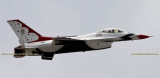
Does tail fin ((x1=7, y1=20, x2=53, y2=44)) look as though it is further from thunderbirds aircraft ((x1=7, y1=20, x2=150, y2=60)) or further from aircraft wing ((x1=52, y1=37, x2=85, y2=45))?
aircraft wing ((x1=52, y1=37, x2=85, y2=45))

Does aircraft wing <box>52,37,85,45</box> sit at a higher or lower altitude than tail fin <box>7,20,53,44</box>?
lower

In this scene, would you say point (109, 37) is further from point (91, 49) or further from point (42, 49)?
point (42, 49)

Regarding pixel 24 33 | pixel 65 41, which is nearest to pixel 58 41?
pixel 65 41

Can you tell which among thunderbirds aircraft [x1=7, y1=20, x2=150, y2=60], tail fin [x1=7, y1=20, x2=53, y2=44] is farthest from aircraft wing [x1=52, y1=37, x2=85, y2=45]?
tail fin [x1=7, y1=20, x2=53, y2=44]

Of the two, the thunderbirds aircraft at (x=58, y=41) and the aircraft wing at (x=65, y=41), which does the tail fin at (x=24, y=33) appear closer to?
the thunderbirds aircraft at (x=58, y=41)

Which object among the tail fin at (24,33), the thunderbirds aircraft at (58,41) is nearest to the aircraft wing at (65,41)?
the thunderbirds aircraft at (58,41)

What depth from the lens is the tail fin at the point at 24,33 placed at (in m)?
48.8

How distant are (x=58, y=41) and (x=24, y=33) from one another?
223 inches

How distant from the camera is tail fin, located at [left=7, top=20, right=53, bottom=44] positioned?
1923 inches

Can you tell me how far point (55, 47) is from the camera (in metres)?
47.9

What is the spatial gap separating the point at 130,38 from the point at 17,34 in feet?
53.3

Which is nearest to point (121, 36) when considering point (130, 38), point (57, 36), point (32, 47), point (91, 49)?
point (130, 38)

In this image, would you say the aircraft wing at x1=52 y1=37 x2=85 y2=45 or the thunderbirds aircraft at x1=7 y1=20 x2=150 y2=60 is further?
the thunderbirds aircraft at x1=7 y1=20 x2=150 y2=60

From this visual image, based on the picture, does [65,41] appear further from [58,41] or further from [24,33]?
[24,33]
